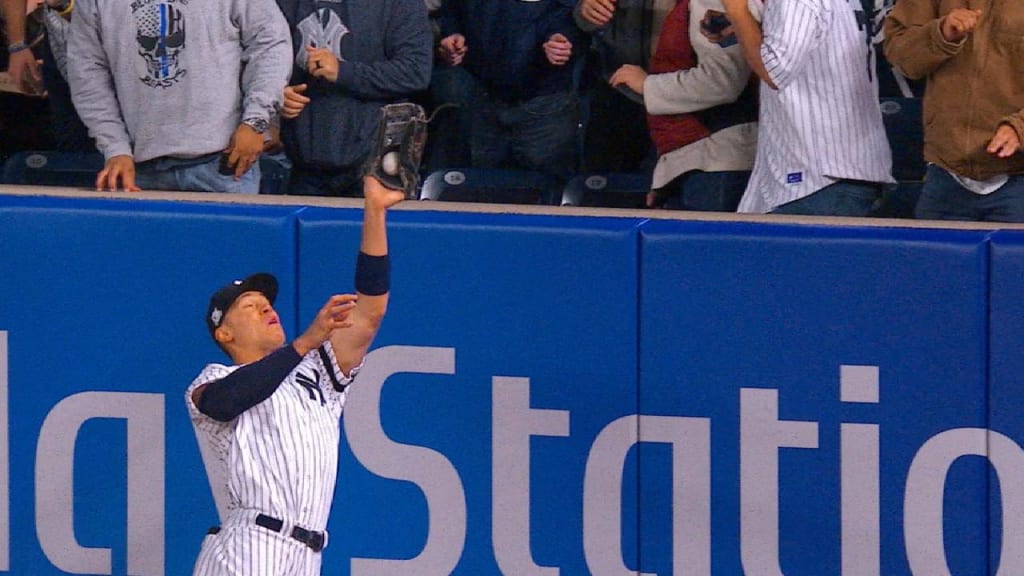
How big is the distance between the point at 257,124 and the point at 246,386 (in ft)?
5.48

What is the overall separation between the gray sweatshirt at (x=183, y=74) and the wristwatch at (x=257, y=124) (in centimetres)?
1

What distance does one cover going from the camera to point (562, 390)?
18.2 feet

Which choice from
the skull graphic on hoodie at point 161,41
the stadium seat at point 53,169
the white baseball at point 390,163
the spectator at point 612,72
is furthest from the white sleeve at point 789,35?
the stadium seat at point 53,169

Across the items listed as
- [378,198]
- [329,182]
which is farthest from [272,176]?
[378,198]

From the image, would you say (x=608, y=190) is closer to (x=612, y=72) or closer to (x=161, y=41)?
(x=612, y=72)

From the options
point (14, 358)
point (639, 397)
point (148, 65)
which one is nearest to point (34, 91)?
point (148, 65)

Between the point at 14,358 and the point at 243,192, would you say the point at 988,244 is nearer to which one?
the point at 243,192

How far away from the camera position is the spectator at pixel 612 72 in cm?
671

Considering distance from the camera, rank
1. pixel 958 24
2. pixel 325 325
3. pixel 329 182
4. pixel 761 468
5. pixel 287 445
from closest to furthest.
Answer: pixel 325 325 < pixel 287 445 < pixel 761 468 < pixel 958 24 < pixel 329 182

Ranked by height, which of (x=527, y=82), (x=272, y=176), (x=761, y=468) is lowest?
(x=761, y=468)

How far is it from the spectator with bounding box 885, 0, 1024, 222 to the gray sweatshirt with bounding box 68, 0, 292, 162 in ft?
7.04

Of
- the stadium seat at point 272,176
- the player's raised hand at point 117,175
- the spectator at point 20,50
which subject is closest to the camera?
the player's raised hand at point 117,175

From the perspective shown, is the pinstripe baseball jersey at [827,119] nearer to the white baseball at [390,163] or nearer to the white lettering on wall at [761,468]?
the white lettering on wall at [761,468]

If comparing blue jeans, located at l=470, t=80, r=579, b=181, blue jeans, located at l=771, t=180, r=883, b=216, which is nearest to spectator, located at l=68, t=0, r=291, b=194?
blue jeans, located at l=470, t=80, r=579, b=181
